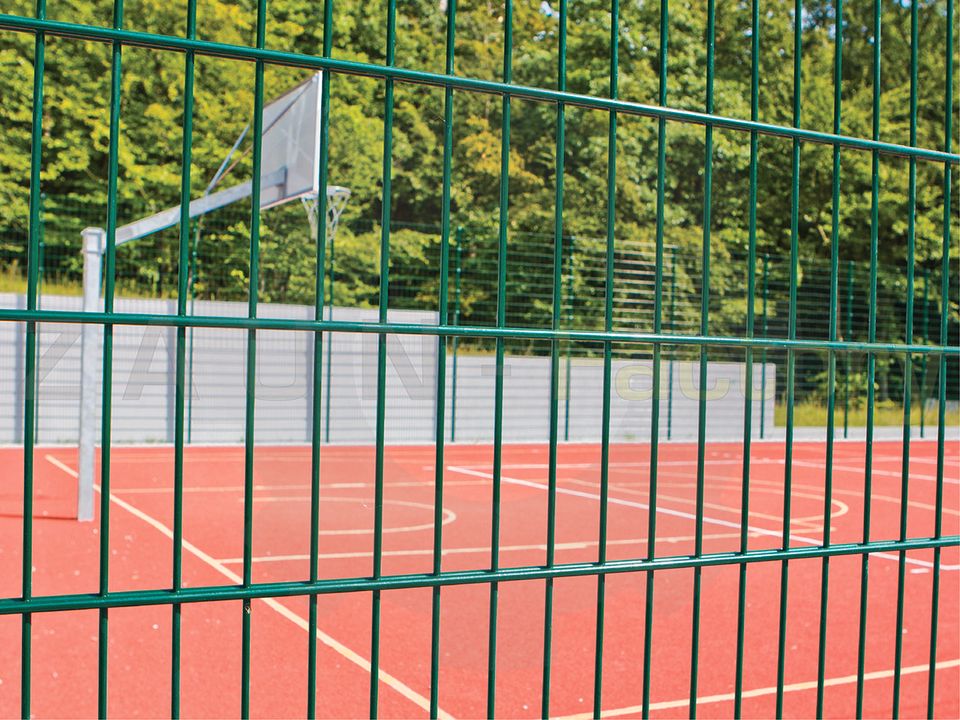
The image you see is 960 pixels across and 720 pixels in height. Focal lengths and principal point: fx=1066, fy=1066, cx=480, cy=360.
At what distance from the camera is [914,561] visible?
7387 mm

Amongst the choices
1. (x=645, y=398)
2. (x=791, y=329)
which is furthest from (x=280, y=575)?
(x=645, y=398)

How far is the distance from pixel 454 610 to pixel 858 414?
1577 centimetres

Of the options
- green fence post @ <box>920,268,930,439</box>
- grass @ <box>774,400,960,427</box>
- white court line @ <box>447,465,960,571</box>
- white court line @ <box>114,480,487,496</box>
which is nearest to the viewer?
white court line @ <box>447,465,960,571</box>

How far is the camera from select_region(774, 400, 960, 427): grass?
18828 mm

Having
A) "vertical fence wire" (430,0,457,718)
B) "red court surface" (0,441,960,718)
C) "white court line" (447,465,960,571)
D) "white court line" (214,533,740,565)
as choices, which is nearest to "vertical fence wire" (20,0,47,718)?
"vertical fence wire" (430,0,457,718)

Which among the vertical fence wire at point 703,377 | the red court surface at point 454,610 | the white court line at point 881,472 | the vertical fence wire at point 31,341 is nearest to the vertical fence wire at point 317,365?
the vertical fence wire at point 31,341

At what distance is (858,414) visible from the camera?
19656 mm

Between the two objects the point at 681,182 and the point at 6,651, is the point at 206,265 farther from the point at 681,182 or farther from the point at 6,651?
the point at 681,182

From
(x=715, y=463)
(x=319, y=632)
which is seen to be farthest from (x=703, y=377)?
(x=715, y=463)

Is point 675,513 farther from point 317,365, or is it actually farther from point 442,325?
point 317,365

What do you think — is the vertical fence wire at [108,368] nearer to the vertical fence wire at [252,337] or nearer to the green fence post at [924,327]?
the vertical fence wire at [252,337]

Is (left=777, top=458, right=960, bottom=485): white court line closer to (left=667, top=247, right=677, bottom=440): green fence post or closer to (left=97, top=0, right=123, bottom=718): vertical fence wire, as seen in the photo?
(left=667, top=247, right=677, bottom=440): green fence post

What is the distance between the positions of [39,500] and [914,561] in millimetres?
7066

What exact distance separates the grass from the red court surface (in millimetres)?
7278
